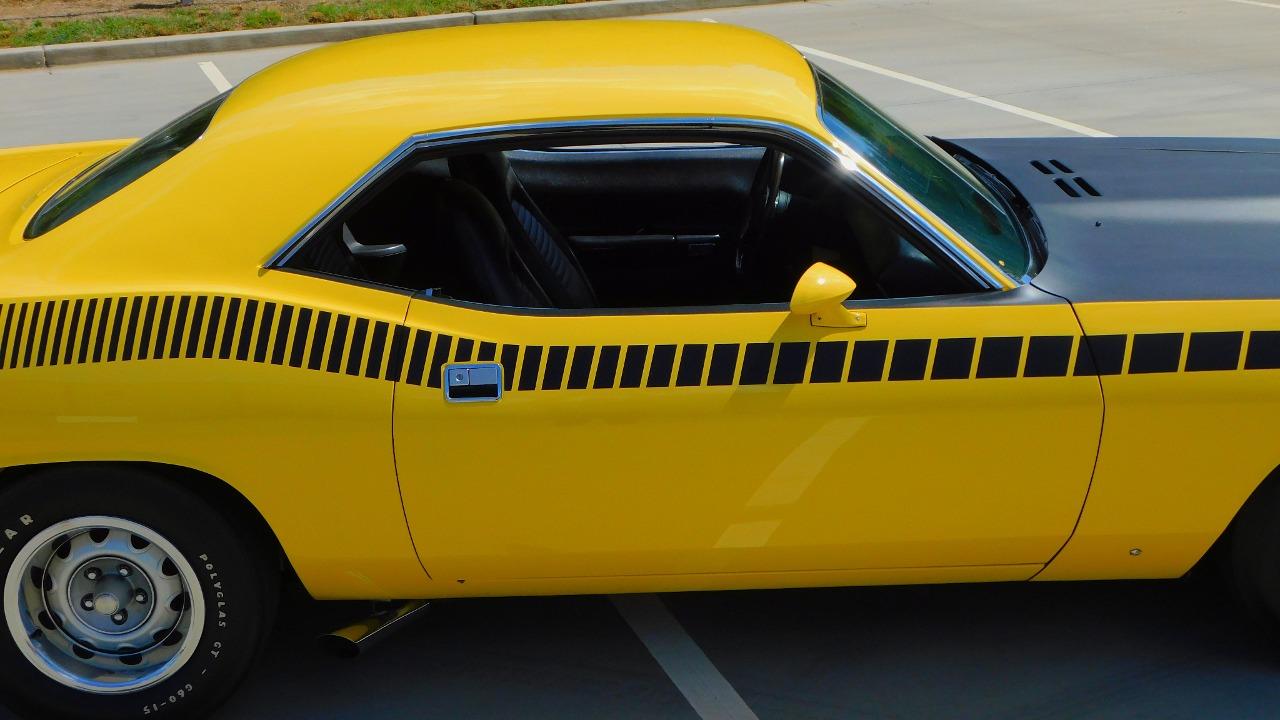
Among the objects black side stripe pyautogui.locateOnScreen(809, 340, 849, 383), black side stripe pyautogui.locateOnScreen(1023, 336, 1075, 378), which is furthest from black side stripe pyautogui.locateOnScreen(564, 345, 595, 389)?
black side stripe pyautogui.locateOnScreen(1023, 336, 1075, 378)

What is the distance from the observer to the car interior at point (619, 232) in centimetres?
326

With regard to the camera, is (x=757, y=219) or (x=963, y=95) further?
(x=963, y=95)

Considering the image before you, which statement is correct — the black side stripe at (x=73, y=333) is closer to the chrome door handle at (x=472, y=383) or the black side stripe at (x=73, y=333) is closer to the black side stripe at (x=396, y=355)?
the black side stripe at (x=396, y=355)

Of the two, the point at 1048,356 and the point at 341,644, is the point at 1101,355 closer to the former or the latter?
the point at 1048,356

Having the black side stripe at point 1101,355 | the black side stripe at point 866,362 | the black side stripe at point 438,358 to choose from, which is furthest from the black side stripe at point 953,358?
the black side stripe at point 438,358

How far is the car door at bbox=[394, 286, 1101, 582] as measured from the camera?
2938 millimetres

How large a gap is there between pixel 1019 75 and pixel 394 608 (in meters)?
8.38

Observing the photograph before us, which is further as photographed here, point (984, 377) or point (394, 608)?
point (394, 608)

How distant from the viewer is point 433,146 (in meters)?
3.02

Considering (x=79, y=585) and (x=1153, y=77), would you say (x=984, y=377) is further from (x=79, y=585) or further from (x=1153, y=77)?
(x=1153, y=77)

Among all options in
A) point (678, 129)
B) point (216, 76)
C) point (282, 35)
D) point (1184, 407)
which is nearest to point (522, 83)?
point (678, 129)

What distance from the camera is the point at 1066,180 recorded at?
380 centimetres

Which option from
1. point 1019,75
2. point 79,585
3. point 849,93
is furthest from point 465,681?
point 1019,75

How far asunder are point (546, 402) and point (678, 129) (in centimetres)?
67
